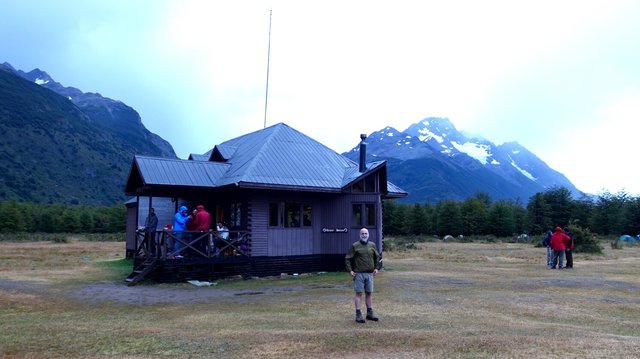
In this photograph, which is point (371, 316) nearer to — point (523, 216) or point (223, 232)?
point (223, 232)

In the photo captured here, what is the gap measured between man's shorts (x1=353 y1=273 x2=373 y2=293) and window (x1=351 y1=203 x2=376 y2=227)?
38.8 ft

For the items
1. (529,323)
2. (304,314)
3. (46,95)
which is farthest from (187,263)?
(46,95)

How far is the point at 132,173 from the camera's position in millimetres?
22922

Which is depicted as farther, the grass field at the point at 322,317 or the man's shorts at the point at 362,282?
the man's shorts at the point at 362,282

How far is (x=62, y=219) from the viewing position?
78938mm

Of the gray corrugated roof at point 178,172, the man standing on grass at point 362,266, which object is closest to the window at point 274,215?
the gray corrugated roof at point 178,172

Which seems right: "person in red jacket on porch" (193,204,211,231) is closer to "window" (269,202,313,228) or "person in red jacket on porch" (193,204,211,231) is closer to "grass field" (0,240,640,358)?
"grass field" (0,240,640,358)

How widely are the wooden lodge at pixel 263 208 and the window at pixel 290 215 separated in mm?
42

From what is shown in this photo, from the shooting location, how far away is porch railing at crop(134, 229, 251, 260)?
20.2 m

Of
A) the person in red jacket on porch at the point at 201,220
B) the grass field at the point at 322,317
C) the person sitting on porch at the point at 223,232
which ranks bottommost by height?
the grass field at the point at 322,317

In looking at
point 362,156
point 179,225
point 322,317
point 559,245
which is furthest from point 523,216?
point 322,317

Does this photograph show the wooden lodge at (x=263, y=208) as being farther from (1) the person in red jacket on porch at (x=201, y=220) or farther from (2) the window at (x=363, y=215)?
(1) the person in red jacket on porch at (x=201, y=220)

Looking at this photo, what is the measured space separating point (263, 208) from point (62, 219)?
6695cm

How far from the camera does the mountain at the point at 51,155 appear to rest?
11524 centimetres
